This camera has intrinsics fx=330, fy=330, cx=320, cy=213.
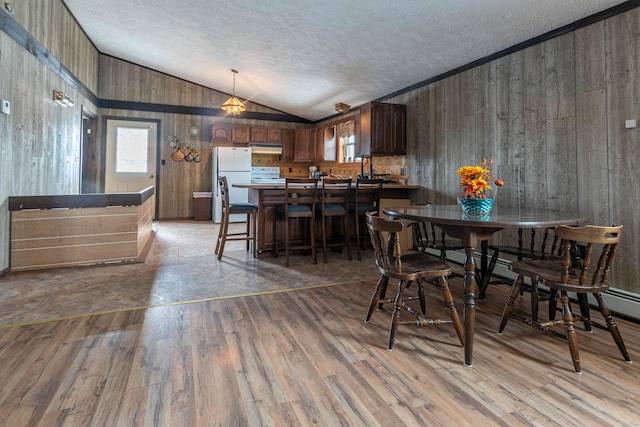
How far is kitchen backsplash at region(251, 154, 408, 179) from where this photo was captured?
508cm

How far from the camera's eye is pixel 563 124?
2818mm

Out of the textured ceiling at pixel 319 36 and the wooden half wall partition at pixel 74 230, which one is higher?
the textured ceiling at pixel 319 36

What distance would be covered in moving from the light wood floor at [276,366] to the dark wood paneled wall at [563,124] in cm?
101

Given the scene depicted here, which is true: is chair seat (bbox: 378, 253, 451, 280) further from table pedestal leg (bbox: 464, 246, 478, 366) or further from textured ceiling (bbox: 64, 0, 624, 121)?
textured ceiling (bbox: 64, 0, 624, 121)

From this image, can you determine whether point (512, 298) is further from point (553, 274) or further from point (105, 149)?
point (105, 149)

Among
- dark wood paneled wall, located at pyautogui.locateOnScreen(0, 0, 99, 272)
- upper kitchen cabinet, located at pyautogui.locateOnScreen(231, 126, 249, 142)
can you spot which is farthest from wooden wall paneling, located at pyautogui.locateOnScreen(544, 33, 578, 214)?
upper kitchen cabinet, located at pyautogui.locateOnScreen(231, 126, 249, 142)

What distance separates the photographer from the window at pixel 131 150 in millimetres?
6844

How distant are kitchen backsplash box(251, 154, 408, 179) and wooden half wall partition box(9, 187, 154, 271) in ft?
11.6

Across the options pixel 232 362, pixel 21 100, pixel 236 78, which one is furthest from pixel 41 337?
pixel 236 78

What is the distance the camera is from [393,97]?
5.04 meters

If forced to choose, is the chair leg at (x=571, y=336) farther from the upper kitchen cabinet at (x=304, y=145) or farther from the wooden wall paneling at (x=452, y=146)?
the upper kitchen cabinet at (x=304, y=145)

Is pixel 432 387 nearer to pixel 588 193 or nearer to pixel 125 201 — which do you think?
pixel 588 193

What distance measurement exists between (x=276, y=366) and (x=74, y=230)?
2.95 metres

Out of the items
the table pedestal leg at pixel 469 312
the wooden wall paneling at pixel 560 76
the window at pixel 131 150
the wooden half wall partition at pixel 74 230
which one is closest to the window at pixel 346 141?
the wooden wall paneling at pixel 560 76
